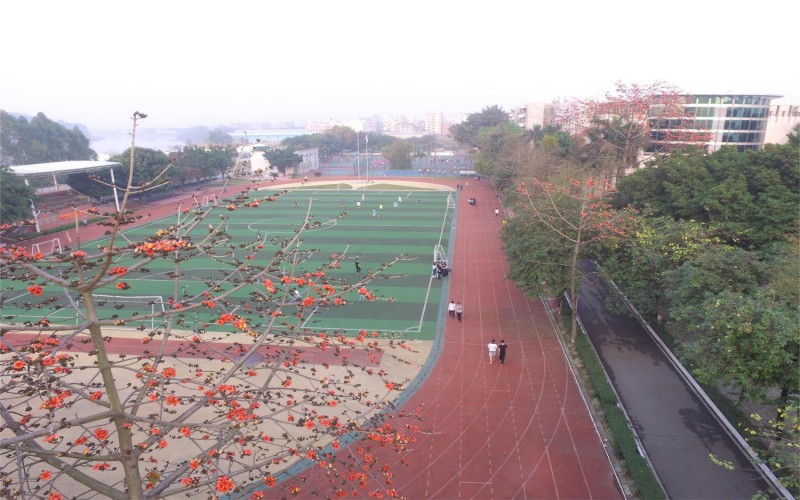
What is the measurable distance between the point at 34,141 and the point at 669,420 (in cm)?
6531

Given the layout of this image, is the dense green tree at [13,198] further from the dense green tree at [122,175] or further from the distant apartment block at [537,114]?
the distant apartment block at [537,114]

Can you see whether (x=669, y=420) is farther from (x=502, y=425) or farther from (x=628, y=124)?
(x=628, y=124)

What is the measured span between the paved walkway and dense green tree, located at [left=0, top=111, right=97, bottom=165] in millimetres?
62387

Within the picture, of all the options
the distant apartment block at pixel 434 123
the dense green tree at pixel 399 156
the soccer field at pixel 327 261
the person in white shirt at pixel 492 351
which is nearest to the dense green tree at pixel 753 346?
the person in white shirt at pixel 492 351

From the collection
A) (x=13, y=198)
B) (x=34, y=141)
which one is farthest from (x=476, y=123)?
(x=13, y=198)

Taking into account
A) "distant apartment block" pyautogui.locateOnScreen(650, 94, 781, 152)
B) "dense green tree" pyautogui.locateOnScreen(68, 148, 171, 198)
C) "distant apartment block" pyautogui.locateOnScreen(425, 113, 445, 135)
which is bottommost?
"dense green tree" pyautogui.locateOnScreen(68, 148, 171, 198)

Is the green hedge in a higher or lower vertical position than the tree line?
lower

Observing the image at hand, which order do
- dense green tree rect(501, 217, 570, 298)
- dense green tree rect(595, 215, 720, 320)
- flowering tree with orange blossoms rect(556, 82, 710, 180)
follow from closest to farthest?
dense green tree rect(595, 215, 720, 320) < dense green tree rect(501, 217, 570, 298) < flowering tree with orange blossoms rect(556, 82, 710, 180)

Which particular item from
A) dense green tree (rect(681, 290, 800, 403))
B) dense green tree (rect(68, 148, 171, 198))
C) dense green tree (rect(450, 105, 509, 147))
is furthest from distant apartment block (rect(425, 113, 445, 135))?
dense green tree (rect(681, 290, 800, 403))

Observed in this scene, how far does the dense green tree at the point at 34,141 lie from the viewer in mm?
52312

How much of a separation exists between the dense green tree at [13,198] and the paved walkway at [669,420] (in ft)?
96.7

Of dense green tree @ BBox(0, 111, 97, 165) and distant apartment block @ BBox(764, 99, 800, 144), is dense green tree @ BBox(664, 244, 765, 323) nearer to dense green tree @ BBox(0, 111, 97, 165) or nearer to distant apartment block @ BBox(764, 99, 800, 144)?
distant apartment block @ BBox(764, 99, 800, 144)

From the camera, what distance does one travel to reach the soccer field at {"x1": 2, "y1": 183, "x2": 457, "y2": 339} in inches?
372

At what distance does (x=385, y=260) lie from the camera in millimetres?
23438
